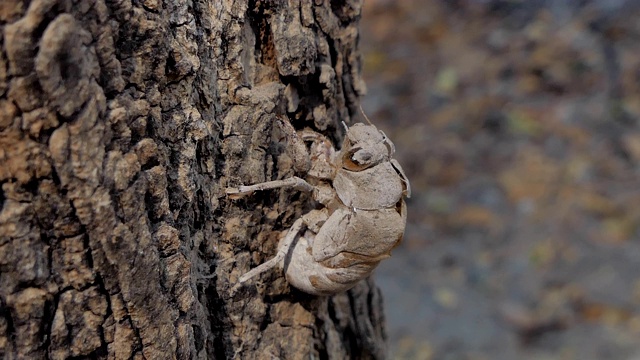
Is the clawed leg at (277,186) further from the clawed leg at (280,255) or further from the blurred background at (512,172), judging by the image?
the blurred background at (512,172)

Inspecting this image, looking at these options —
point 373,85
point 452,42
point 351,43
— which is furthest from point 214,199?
point 452,42

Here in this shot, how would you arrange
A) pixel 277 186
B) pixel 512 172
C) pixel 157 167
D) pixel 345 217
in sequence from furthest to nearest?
pixel 512 172
pixel 345 217
pixel 277 186
pixel 157 167

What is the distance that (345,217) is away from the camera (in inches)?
83.4

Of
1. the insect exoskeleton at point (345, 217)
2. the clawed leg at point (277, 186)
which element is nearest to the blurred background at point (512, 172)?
the insect exoskeleton at point (345, 217)

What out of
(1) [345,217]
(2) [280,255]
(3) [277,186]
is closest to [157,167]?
(3) [277,186]

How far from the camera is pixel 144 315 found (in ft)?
5.13

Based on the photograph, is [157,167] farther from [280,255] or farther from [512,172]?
[512,172]

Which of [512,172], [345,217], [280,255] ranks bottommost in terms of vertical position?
[280,255]

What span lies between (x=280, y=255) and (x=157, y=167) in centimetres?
58

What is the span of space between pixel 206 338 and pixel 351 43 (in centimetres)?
107

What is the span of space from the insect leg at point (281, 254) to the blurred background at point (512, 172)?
2.79 metres

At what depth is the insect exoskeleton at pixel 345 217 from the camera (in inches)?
79.7

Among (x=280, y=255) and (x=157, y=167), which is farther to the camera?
(x=280, y=255)

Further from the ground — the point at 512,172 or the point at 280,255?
the point at 512,172
